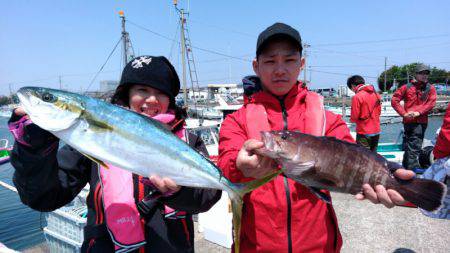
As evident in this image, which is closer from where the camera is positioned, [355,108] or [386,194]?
[386,194]

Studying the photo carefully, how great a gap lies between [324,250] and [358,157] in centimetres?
85

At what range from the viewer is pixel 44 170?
2037 mm

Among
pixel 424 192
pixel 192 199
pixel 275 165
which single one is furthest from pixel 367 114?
pixel 192 199

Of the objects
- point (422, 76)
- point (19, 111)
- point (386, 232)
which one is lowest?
point (386, 232)

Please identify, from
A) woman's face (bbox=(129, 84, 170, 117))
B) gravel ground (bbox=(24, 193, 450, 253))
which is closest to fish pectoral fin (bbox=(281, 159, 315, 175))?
woman's face (bbox=(129, 84, 170, 117))

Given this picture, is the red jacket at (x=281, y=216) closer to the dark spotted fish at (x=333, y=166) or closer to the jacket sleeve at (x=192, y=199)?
the jacket sleeve at (x=192, y=199)

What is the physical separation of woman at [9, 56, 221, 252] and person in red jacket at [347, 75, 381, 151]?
22.4 ft

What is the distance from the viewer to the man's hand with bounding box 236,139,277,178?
194 cm

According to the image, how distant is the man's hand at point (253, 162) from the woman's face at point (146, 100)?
93 centimetres

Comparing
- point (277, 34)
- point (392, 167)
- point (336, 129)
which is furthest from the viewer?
point (336, 129)

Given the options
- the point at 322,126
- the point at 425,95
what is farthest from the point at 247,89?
the point at 425,95

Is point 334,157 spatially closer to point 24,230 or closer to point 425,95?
point 425,95

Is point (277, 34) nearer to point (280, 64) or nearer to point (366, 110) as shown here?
point (280, 64)

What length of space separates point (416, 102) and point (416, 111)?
0.37 m
